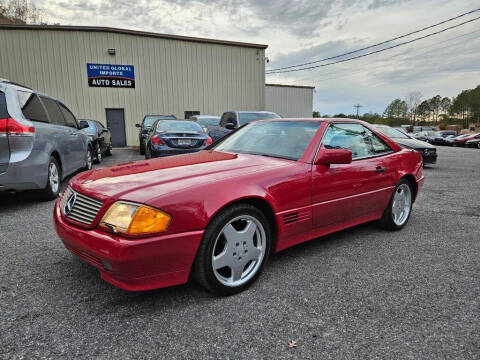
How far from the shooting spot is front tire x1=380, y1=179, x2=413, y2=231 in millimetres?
3521

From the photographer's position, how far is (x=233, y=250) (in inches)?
86.6

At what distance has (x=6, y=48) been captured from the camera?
1543 cm

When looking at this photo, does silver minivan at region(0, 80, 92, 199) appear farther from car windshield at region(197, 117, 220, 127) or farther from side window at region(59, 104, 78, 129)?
car windshield at region(197, 117, 220, 127)

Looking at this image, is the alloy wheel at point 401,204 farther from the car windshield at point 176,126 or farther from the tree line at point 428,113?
the tree line at point 428,113

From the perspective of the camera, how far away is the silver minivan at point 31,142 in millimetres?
3787

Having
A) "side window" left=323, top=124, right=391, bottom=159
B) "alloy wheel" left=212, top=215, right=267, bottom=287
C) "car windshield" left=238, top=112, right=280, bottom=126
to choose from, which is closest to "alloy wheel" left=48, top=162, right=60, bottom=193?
"alloy wheel" left=212, top=215, right=267, bottom=287

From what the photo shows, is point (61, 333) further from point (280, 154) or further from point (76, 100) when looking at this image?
point (76, 100)

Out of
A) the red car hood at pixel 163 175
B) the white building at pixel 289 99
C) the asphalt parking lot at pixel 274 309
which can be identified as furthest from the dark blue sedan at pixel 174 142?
the white building at pixel 289 99

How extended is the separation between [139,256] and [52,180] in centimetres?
365

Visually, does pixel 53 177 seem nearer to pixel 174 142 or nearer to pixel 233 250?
pixel 174 142

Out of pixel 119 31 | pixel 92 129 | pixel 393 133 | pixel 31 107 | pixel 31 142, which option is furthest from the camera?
pixel 119 31

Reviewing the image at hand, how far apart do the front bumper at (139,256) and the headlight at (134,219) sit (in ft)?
0.16

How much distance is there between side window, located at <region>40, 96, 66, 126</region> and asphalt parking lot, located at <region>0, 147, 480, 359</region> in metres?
2.46

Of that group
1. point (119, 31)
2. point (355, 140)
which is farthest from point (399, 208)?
point (119, 31)
